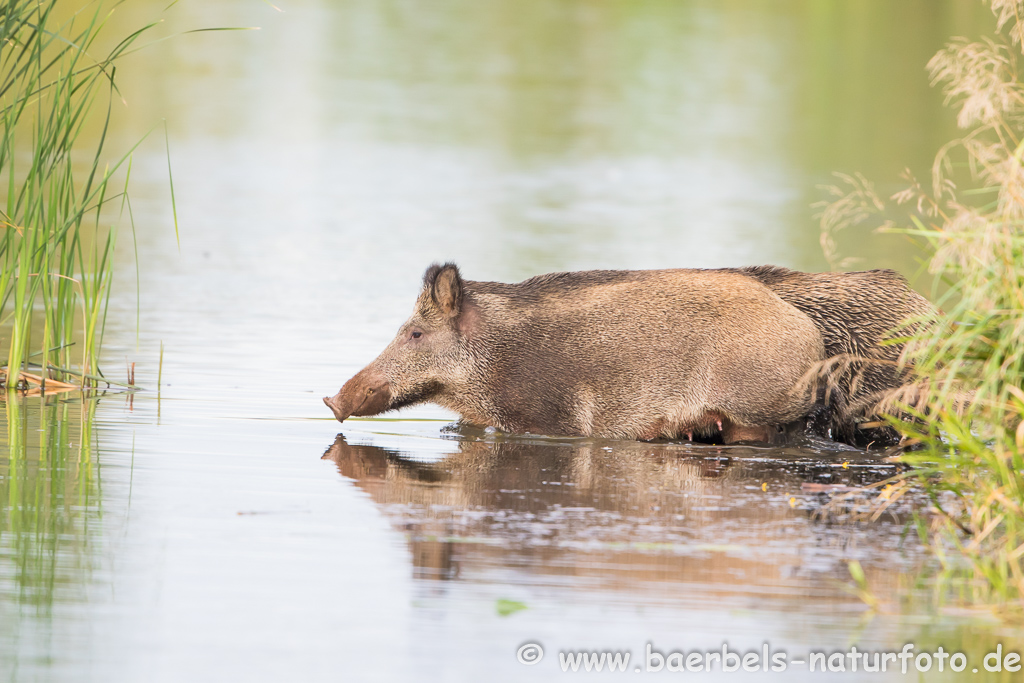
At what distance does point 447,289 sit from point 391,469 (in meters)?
1.62

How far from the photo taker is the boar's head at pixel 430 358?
27.4 ft

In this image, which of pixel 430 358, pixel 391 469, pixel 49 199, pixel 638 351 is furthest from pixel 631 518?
pixel 49 199

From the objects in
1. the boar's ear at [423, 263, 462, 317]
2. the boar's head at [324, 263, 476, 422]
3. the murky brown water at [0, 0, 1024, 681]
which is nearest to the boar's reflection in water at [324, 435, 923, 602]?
the murky brown water at [0, 0, 1024, 681]

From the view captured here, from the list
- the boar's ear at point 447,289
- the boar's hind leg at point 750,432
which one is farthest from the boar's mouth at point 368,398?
the boar's hind leg at point 750,432

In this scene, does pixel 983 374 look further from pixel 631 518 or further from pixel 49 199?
pixel 49 199

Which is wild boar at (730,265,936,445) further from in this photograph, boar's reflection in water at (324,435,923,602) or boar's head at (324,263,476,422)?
boar's head at (324,263,476,422)

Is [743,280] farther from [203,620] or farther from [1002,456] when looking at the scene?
[203,620]

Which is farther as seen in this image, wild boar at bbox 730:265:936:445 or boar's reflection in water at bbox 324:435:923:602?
wild boar at bbox 730:265:936:445

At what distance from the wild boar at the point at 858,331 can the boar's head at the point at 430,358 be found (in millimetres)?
1872

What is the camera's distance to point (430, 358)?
8.41 m

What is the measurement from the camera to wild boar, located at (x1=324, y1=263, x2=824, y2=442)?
7973mm

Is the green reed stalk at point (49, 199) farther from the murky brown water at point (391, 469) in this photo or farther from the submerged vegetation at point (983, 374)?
the submerged vegetation at point (983, 374)

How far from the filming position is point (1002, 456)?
211 inches

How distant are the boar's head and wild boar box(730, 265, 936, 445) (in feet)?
6.14
